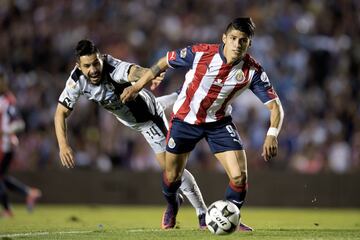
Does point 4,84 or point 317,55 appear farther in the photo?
point 317,55

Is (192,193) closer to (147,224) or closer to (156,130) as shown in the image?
(156,130)

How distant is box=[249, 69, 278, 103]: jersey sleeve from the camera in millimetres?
10453

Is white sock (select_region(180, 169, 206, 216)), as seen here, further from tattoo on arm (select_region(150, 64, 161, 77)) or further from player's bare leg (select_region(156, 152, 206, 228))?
tattoo on arm (select_region(150, 64, 161, 77))

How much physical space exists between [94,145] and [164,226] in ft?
28.1

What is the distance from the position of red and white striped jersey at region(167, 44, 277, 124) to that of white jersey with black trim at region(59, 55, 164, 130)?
96 cm

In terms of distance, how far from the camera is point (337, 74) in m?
20.3

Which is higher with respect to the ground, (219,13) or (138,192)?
(219,13)

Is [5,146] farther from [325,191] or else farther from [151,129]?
[325,191]

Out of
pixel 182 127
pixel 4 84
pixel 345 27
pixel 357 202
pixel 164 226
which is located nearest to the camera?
pixel 182 127

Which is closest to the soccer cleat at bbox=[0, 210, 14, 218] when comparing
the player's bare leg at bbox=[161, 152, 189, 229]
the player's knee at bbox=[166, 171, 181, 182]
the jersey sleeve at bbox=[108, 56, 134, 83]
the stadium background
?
the stadium background

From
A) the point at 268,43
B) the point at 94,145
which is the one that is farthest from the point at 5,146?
the point at 268,43

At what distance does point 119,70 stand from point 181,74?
29.8ft

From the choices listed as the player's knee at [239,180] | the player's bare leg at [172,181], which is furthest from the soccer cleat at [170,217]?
the player's knee at [239,180]

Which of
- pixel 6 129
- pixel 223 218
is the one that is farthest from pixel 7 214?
pixel 223 218
